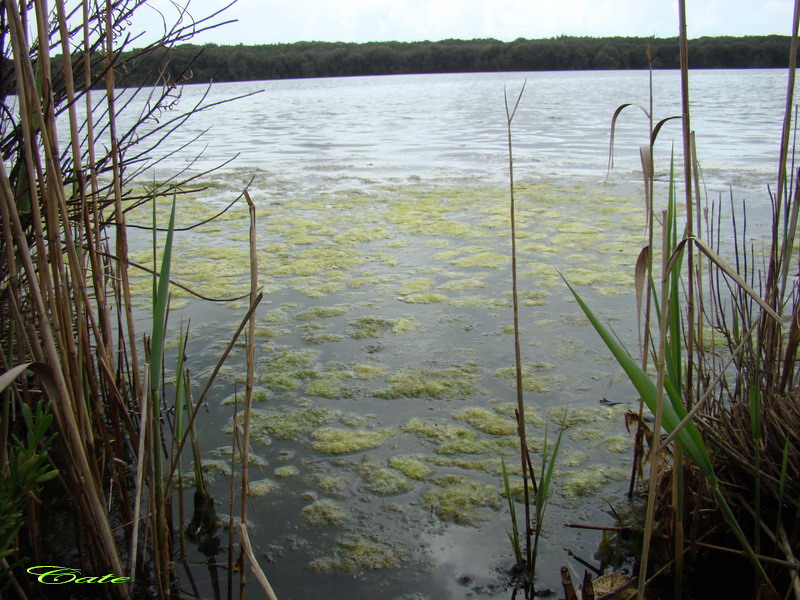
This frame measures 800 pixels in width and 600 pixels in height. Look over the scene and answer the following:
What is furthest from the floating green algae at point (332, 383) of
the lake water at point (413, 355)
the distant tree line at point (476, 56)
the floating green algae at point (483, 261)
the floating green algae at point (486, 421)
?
the distant tree line at point (476, 56)

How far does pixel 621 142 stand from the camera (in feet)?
25.0

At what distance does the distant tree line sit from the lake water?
19072 mm

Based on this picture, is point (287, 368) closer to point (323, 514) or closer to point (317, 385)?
point (317, 385)

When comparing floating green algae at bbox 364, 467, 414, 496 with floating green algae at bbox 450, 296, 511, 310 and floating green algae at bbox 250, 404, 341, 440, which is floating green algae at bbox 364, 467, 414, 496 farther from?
floating green algae at bbox 450, 296, 511, 310

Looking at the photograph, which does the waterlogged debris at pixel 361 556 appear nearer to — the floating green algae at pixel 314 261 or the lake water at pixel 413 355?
the lake water at pixel 413 355

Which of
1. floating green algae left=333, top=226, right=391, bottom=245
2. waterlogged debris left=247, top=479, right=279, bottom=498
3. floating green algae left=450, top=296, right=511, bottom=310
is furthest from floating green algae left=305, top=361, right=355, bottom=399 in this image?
floating green algae left=333, top=226, right=391, bottom=245

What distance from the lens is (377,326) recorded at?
2721 mm

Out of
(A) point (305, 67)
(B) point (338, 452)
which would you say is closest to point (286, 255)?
(B) point (338, 452)

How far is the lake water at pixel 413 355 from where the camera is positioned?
1.50 metres

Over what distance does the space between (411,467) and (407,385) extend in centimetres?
47

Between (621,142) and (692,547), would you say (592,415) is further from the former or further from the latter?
(621,142)

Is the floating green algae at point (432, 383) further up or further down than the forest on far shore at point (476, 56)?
further down

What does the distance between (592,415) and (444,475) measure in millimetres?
533

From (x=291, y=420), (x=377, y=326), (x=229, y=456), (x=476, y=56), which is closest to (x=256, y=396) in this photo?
(x=291, y=420)
